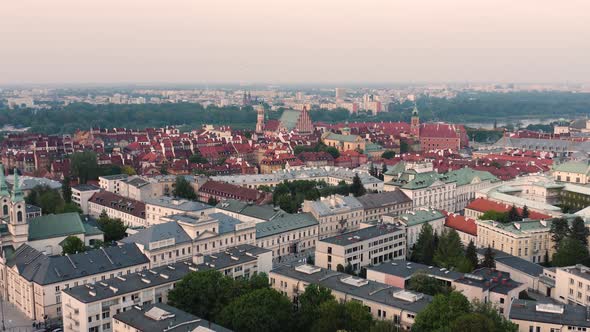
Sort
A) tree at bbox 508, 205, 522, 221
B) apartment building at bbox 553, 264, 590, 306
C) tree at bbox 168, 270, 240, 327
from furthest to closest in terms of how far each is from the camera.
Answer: tree at bbox 508, 205, 522, 221 → apartment building at bbox 553, 264, 590, 306 → tree at bbox 168, 270, 240, 327

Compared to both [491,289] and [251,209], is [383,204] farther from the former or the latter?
[491,289]

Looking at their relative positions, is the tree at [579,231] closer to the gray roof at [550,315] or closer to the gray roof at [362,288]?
the gray roof at [550,315]

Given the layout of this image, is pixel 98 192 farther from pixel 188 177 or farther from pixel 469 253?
pixel 469 253

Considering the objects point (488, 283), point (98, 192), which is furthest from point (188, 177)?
point (488, 283)

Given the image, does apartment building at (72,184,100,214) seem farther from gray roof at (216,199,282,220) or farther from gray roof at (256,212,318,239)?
gray roof at (256,212,318,239)

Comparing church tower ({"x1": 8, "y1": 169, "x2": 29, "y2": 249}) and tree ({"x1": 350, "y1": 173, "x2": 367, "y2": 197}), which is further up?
church tower ({"x1": 8, "y1": 169, "x2": 29, "y2": 249})

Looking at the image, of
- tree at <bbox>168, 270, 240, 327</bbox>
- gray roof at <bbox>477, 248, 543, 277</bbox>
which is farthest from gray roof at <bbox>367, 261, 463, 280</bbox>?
tree at <bbox>168, 270, 240, 327</bbox>

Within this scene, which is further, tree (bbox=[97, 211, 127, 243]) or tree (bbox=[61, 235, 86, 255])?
tree (bbox=[97, 211, 127, 243])
